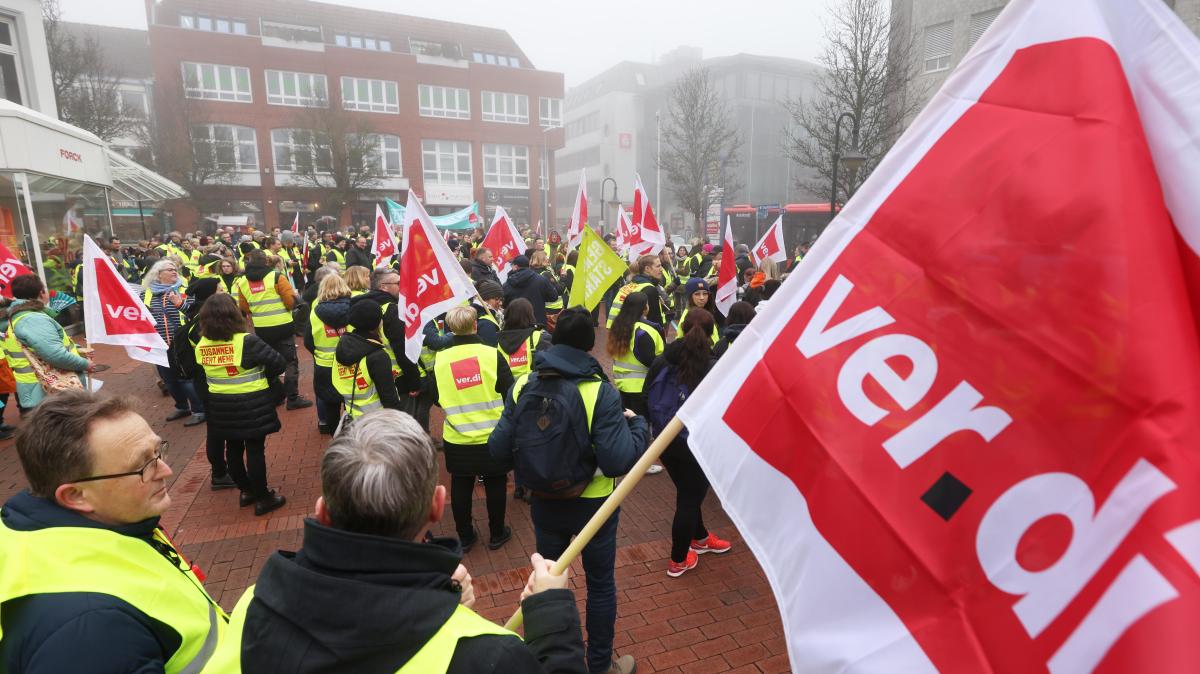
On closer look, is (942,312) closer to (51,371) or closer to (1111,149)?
(1111,149)

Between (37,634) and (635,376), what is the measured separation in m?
4.44

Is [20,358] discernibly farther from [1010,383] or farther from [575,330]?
[1010,383]

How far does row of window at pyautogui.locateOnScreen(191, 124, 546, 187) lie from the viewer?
41.0m

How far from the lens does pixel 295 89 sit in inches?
1767

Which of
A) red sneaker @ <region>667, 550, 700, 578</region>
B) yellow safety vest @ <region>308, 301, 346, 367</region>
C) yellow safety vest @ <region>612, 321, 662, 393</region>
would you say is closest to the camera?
red sneaker @ <region>667, 550, 700, 578</region>

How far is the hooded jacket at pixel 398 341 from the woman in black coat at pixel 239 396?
139 cm

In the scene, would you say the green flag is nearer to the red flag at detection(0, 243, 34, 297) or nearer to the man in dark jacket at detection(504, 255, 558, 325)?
the man in dark jacket at detection(504, 255, 558, 325)

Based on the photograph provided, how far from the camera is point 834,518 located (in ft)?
4.86

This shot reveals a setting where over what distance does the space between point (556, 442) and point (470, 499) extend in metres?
1.79

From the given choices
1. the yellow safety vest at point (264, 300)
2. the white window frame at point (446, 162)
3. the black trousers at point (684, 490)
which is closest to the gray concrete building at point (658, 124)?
the white window frame at point (446, 162)

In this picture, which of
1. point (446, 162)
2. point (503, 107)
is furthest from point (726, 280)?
point (503, 107)

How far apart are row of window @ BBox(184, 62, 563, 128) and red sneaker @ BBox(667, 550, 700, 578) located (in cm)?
4771

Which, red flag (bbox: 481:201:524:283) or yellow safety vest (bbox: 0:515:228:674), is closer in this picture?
yellow safety vest (bbox: 0:515:228:674)

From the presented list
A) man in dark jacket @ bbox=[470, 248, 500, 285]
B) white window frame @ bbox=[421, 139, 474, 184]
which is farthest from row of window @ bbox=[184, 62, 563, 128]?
man in dark jacket @ bbox=[470, 248, 500, 285]
